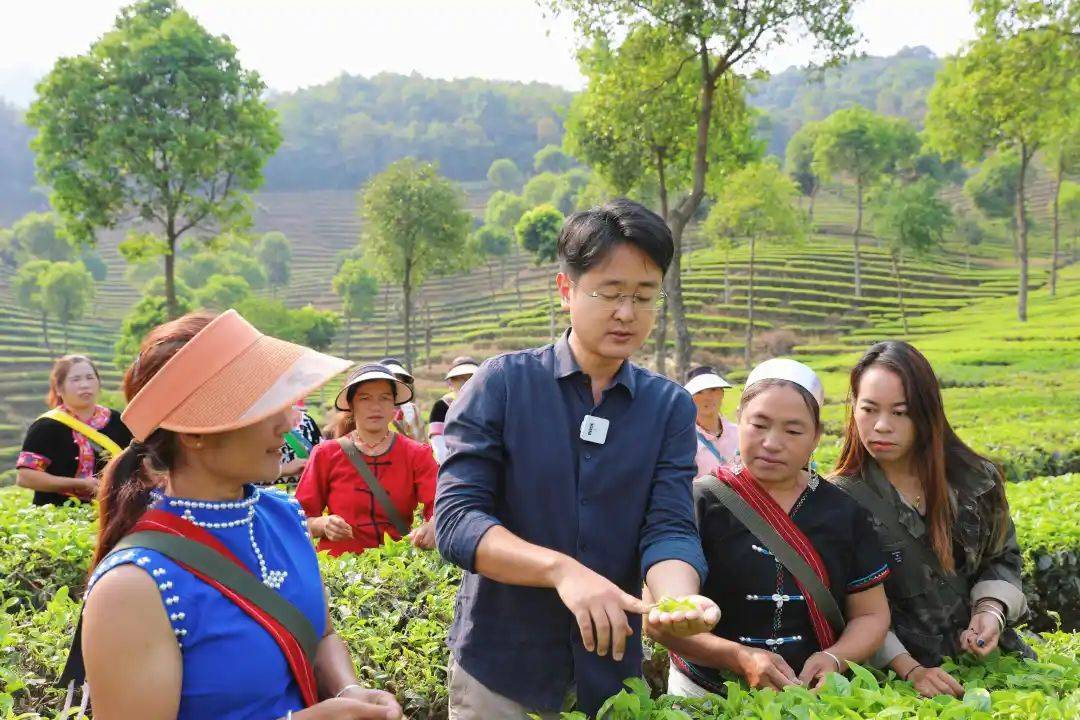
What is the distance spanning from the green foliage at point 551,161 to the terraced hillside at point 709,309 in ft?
170

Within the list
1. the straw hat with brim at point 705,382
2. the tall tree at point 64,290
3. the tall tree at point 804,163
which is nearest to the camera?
the straw hat with brim at point 705,382

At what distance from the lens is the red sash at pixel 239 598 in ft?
5.77

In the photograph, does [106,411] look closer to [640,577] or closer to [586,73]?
[640,577]

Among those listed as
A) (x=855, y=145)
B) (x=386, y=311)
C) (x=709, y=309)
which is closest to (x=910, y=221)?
(x=709, y=309)

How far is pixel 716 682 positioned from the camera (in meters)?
2.57

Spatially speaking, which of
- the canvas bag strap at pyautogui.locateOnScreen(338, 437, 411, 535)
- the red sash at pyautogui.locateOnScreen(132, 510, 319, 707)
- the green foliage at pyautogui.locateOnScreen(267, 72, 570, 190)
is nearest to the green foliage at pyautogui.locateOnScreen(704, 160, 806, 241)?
the canvas bag strap at pyautogui.locateOnScreen(338, 437, 411, 535)

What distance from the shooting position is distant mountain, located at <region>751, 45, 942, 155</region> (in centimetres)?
13088

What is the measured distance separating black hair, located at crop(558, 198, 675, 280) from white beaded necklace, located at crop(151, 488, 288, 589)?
35.7 inches

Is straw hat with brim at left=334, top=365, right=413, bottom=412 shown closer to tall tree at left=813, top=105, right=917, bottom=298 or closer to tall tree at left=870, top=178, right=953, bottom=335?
tall tree at left=870, top=178, right=953, bottom=335

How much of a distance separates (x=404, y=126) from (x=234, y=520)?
493ft

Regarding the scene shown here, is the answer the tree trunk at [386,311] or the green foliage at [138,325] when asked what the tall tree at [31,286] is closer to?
the tree trunk at [386,311]

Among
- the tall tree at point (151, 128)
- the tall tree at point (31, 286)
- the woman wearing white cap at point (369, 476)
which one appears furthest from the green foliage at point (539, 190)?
the woman wearing white cap at point (369, 476)

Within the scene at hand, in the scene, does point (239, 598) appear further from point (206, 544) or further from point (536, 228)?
point (536, 228)

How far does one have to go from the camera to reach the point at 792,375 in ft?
8.93
